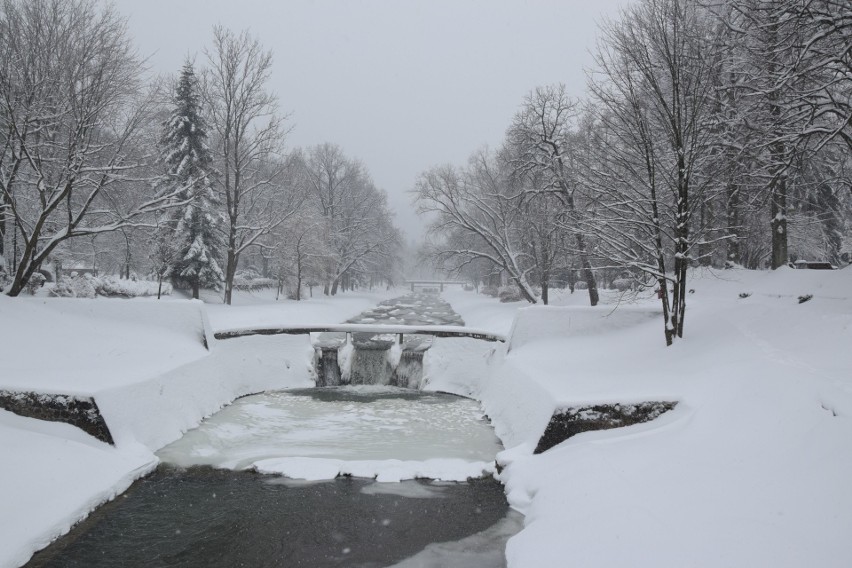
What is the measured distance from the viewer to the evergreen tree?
26938 mm

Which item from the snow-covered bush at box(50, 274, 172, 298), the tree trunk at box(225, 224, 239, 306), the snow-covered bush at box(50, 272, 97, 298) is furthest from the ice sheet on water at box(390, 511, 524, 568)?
the tree trunk at box(225, 224, 239, 306)

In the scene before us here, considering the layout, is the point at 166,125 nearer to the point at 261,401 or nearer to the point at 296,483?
the point at 261,401

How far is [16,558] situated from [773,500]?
848 centimetres

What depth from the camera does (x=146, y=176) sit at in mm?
25734

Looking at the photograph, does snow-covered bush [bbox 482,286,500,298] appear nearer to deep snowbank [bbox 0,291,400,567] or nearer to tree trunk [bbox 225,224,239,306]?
tree trunk [bbox 225,224,239,306]

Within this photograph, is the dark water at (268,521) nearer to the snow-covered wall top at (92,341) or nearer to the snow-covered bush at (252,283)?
the snow-covered wall top at (92,341)

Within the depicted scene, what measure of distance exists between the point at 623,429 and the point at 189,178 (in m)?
25.9

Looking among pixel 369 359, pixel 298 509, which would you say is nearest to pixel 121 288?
pixel 369 359

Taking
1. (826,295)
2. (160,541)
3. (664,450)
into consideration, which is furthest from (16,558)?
(826,295)

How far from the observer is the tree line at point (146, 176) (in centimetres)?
1336

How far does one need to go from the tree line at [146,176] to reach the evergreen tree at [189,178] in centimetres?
7

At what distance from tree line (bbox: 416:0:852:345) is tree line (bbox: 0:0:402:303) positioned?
37.9 ft

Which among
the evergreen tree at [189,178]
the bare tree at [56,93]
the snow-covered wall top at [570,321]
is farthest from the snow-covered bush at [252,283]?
the snow-covered wall top at [570,321]

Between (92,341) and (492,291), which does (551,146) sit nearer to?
(92,341)
